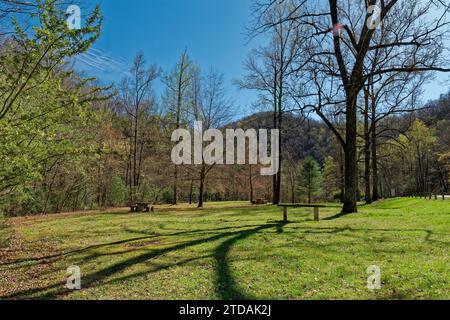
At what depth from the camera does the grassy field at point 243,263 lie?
Answer: 13.6ft

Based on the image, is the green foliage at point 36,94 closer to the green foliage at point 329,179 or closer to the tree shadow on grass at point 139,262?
the tree shadow on grass at point 139,262

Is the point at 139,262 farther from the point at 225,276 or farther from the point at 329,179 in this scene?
the point at 329,179

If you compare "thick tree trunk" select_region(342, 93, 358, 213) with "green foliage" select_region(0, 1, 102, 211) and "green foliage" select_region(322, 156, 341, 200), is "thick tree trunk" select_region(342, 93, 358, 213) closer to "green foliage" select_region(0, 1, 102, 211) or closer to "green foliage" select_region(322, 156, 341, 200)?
"green foliage" select_region(0, 1, 102, 211)

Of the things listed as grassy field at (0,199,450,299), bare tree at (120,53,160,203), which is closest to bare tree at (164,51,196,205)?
bare tree at (120,53,160,203)

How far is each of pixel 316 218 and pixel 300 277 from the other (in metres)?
6.33

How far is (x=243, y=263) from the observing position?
5.46m

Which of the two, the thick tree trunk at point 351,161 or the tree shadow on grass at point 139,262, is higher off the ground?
the thick tree trunk at point 351,161

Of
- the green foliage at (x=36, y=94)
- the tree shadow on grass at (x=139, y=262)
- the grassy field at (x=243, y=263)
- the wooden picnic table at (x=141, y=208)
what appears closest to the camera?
the grassy field at (x=243, y=263)

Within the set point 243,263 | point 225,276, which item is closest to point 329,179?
point 243,263

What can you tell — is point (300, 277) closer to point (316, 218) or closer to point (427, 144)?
point (316, 218)

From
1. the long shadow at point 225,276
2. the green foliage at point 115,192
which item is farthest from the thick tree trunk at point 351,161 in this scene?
the green foliage at point 115,192

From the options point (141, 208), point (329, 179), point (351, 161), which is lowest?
point (141, 208)

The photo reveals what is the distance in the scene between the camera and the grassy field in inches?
164
